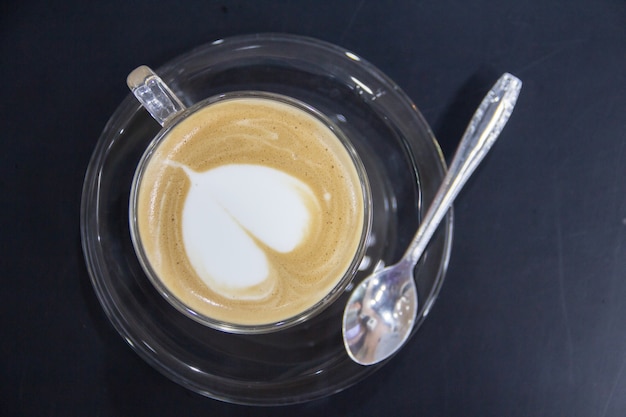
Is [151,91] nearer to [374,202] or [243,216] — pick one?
[243,216]

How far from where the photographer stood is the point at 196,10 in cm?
119

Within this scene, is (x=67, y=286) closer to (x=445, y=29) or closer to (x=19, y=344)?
(x=19, y=344)

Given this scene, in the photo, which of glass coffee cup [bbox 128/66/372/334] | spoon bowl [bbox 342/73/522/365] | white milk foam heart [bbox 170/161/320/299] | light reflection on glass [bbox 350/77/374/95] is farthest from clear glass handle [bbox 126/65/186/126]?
spoon bowl [bbox 342/73/522/365]

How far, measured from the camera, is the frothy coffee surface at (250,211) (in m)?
1.06

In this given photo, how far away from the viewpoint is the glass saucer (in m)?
1.13

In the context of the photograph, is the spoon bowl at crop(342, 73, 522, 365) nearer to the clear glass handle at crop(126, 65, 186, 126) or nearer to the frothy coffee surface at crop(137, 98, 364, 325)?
the frothy coffee surface at crop(137, 98, 364, 325)

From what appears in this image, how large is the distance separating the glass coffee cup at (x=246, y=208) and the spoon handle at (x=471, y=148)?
0.36 feet

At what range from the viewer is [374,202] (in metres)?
1.16

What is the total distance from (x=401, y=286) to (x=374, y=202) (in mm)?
168

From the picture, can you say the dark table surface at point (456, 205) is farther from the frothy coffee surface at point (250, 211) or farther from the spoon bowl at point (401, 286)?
the frothy coffee surface at point (250, 211)

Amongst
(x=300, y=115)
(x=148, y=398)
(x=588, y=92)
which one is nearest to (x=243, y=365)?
(x=148, y=398)

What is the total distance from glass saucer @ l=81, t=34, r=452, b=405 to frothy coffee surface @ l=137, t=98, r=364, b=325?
0.26 feet

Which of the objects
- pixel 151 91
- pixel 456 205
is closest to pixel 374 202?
pixel 456 205

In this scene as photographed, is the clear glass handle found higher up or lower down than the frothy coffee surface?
higher up
